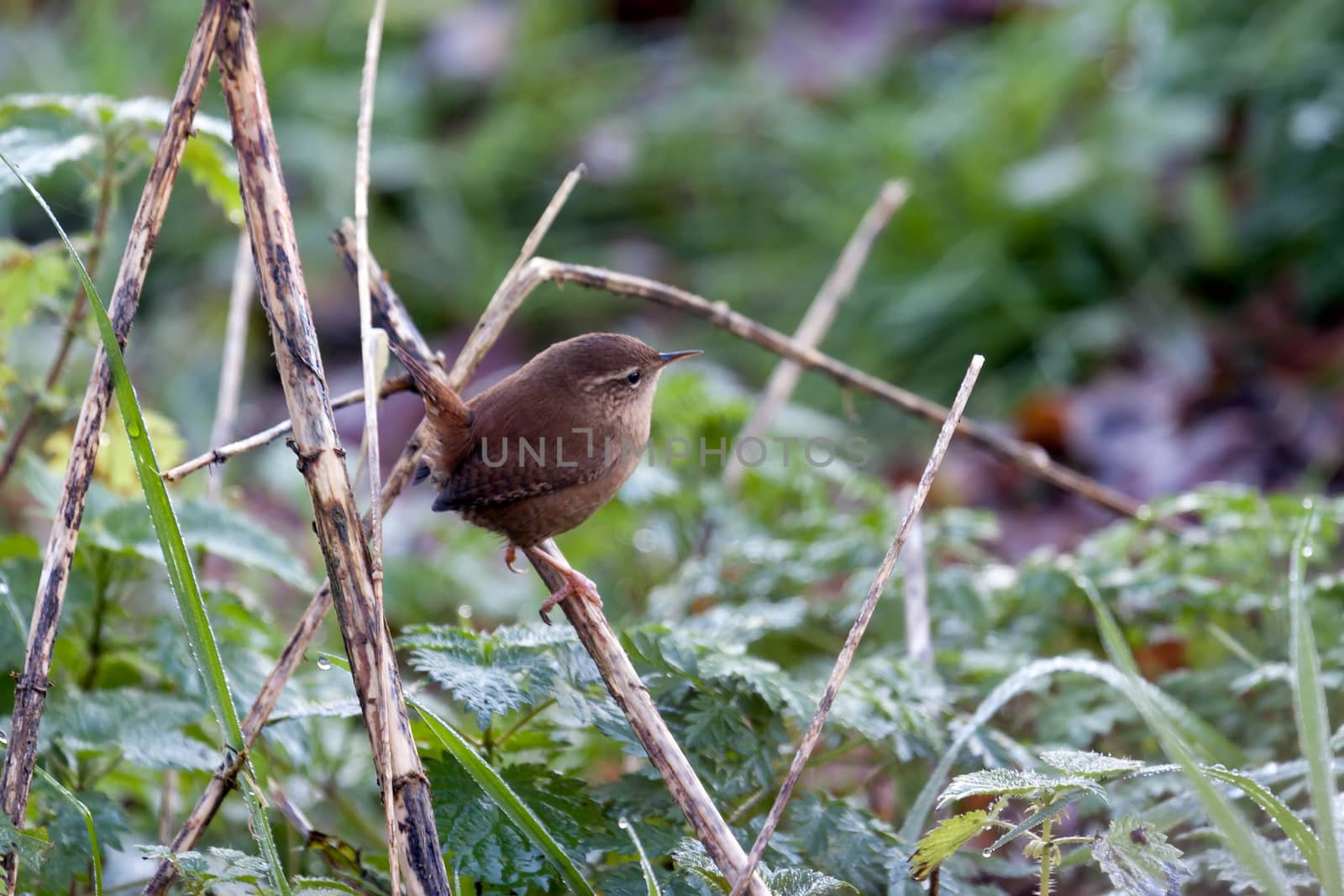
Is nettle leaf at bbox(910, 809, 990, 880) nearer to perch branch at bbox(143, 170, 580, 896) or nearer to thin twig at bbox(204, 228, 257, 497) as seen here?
perch branch at bbox(143, 170, 580, 896)

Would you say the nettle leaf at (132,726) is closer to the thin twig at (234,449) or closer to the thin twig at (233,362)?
the thin twig at (234,449)

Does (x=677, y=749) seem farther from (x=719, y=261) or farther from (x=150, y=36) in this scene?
(x=150, y=36)

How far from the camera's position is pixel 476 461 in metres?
2.92

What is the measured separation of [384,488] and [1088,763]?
1513 mm

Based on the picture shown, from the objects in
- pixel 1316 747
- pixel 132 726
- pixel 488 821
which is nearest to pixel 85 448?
pixel 132 726

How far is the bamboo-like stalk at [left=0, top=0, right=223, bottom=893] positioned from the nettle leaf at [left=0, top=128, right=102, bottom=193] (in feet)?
1.12

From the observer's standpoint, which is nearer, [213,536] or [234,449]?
[234,449]

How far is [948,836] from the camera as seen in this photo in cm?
183

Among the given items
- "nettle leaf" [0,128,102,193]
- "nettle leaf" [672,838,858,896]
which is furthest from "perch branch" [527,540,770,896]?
"nettle leaf" [0,128,102,193]

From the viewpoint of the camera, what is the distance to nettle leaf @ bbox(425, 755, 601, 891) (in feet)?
6.37

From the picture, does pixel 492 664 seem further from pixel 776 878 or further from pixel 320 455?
pixel 776 878

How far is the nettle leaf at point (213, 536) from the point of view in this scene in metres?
2.53

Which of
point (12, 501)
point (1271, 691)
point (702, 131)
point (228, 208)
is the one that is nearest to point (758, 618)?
point (1271, 691)

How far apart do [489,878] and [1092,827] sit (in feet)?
4.96
